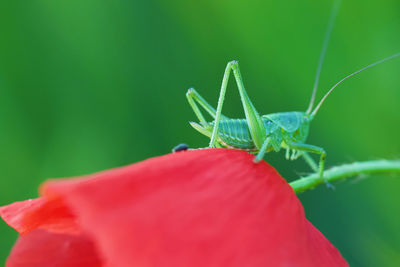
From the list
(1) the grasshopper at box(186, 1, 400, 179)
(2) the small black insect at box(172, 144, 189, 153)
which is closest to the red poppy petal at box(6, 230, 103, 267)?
(2) the small black insect at box(172, 144, 189, 153)

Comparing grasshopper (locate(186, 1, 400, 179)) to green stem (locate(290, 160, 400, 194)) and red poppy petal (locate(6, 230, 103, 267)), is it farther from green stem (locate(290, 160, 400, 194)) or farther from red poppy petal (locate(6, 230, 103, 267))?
red poppy petal (locate(6, 230, 103, 267))

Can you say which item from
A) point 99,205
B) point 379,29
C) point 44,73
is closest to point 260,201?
point 99,205

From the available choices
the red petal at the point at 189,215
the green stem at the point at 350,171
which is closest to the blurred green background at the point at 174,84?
the green stem at the point at 350,171

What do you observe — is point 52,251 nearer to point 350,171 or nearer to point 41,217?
point 41,217

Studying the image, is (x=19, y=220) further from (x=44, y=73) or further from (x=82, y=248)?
(x=44, y=73)

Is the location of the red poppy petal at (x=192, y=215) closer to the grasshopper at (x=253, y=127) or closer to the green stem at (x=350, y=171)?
the green stem at (x=350, y=171)

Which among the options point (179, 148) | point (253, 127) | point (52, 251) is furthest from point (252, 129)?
point (52, 251)
